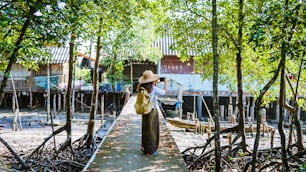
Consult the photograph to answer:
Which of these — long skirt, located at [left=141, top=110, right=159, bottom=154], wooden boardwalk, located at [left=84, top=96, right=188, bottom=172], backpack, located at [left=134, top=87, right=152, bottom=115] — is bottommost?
wooden boardwalk, located at [left=84, top=96, right=188, bottom=172]

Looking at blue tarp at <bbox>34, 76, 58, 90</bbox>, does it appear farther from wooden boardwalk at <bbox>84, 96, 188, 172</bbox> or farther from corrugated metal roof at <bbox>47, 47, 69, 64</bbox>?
wooden boardwalk at <bbox>84, 96, 188, 172</bbox>

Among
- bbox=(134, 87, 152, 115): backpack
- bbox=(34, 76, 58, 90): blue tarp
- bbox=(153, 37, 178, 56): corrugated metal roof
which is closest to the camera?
bbox=(134, 87, 152, 115): backpack

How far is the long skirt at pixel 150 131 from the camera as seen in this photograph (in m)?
5.11

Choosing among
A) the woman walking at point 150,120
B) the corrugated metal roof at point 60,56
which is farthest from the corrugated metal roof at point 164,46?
the woman walking at point 150,120

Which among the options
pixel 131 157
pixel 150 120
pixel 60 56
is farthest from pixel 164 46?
Result: pixel 131 157

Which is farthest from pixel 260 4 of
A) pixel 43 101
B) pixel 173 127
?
pixel 43 101

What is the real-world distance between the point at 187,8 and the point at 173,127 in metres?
11.2

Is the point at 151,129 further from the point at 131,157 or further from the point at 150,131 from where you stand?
the point at 131,157

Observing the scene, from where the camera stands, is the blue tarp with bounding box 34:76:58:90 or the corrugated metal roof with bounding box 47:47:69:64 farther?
the blue tarp with bounding box 34:76:58:90

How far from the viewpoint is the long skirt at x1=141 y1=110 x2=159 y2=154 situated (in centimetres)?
511

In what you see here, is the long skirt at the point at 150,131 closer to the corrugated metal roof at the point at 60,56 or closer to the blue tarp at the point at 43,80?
the corrugated metal roof at the point at 60,56

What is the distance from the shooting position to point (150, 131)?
5105 mm

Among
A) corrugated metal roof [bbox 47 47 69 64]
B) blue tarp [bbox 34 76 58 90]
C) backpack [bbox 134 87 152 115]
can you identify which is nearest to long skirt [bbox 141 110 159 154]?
backpack [bbox 134 87 152 115]

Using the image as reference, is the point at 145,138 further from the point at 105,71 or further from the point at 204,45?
the point at 105,71
